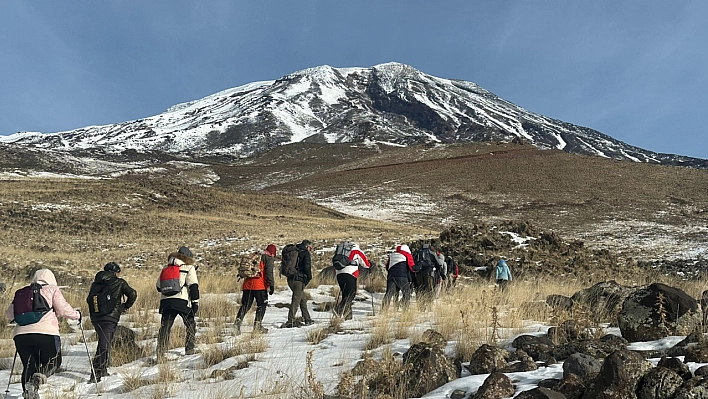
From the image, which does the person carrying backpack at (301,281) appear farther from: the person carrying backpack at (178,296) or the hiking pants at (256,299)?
the person carrying backpack at (178,296)

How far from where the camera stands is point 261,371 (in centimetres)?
498

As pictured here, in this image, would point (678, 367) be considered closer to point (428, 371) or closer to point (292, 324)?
point (428, 371)

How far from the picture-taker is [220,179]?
87.6 m

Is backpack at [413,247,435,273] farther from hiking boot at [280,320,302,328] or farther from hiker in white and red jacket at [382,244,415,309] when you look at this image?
hiking boot at [280,320,302,328]

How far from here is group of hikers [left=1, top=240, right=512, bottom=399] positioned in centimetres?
514

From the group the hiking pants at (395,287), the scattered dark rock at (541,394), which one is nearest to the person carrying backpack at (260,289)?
the hiking pants at (395,287)

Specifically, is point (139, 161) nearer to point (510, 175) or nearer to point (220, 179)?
point (220, 179)

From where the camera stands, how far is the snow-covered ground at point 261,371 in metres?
4.10

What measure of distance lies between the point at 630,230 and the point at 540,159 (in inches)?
1406

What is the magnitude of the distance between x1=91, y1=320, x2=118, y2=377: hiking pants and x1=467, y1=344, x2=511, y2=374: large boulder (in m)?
4.11

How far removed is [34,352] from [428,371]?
13.4ft

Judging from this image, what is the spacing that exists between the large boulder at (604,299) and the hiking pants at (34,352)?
20.0ft

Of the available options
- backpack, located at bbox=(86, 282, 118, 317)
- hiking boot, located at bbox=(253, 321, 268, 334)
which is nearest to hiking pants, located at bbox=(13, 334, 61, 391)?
backpack, located at bbox=(86, 282, 118, 317)

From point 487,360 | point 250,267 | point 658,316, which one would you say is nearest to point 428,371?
point 487,360
